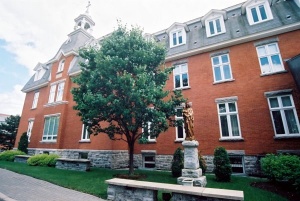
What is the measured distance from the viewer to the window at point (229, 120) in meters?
12.6

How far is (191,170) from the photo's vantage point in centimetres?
773

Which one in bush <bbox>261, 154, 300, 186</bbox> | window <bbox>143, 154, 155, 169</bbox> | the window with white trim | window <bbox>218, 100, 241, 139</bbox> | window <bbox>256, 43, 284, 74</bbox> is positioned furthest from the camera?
the window with white trim

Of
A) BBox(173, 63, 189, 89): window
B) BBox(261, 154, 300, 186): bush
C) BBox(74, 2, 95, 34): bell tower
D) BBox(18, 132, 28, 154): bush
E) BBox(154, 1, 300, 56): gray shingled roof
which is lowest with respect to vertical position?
BBox(261, 154, 300, 186): bush

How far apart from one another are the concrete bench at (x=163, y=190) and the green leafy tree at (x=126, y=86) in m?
4.01

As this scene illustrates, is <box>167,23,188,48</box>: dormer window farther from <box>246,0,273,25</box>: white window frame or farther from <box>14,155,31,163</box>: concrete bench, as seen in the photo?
<box>14,155,31,163</box>: concrete bench

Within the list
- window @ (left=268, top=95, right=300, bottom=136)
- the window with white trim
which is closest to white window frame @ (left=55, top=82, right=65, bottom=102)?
the window with white trim

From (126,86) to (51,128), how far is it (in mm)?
14633

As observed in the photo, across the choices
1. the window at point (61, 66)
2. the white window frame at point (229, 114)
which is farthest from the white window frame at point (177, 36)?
the window at point (61, 66)

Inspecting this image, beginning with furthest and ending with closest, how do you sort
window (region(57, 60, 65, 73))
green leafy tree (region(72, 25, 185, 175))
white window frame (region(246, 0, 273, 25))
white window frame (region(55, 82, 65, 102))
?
1. window (region(57, 60, 65, 73))
2. white window frame (region(55, 82, 65, 102))
3. white window frame (region(246, 0, 273, 25))
4. green leafy tree (region(72, 25, 185, 175))

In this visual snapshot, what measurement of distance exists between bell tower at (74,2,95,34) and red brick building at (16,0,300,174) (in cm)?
1176

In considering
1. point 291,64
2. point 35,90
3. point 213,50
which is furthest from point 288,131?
point 35,90

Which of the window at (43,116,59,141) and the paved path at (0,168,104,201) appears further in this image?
the window at (43,116,59,141)

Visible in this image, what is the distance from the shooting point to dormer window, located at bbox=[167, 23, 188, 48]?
17000mm

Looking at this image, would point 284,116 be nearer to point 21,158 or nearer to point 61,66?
point 21,158
